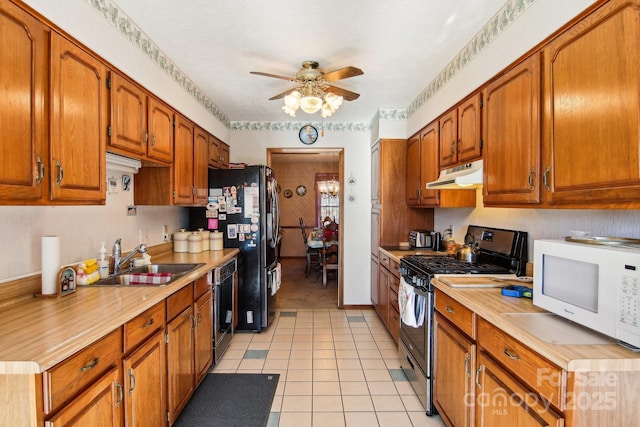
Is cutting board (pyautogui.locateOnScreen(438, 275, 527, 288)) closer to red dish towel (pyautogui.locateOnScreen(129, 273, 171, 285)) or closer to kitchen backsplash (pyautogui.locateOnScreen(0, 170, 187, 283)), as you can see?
red dish towel (pyautogui.locateOnScreen(129, 273, 171, 285))

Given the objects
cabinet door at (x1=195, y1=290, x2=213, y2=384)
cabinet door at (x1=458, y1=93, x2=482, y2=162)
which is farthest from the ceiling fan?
cabinet door at (x1=195, y1=290, x2=213, y2=384)

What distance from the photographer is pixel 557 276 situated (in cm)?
132

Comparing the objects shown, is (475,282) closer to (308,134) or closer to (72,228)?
(72,228)

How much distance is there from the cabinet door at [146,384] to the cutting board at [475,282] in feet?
5.49

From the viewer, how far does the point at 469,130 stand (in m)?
2.32

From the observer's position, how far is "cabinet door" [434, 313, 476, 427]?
163 centimetres

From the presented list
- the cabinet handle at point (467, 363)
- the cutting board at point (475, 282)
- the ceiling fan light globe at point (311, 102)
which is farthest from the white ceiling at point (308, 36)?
the cabinet handle at point (467, 363)

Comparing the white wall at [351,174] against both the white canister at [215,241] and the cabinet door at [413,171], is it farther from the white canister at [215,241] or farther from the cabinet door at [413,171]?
the white canister at [215,241]

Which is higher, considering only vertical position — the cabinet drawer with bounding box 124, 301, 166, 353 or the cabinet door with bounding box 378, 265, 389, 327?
the cabinet drawer with bounding box 124, 301, 166, 353

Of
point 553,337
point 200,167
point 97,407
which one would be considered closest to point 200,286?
point 97,407

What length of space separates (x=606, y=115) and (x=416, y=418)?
1966mm

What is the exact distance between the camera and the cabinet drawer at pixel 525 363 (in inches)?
41.6

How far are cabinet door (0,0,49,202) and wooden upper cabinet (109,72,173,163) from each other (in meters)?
0.48

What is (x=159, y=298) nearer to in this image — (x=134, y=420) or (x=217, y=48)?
(x=134, y=420)
